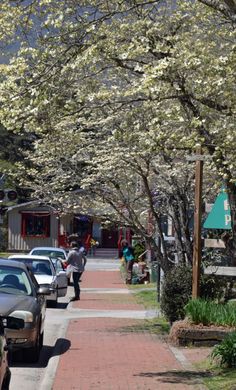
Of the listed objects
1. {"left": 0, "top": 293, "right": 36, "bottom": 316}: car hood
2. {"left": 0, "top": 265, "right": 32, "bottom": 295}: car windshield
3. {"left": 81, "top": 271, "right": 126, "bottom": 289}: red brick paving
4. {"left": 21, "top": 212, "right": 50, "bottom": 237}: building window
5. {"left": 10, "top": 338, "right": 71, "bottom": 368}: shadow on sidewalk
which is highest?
{"left": 21, "top": 212, "right": 50, "bottom": 237}: building window

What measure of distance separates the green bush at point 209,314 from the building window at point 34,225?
4815cm

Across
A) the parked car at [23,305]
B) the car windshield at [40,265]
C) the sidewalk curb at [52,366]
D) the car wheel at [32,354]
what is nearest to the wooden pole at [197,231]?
the sidewalk curb at [52,366]

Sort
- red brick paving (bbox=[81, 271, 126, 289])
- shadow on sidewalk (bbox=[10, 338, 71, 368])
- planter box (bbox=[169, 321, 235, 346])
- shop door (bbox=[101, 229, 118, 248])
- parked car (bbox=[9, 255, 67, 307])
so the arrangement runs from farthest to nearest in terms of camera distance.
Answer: shop door (bbox=[101, 229, 118, 248]) → red brick paving (bbox=[81, 271, 126, 289]) → parked car (bbox=[9, 255, 67, 307]) → planter box (bbox=[169, 321, 235, 346]) → shadow on sidewalk (bbox=[10, 338, 71, 368])

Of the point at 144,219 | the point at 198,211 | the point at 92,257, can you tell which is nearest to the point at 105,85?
the point at 198,211

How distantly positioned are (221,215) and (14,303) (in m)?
3.80

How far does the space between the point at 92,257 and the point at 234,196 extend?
152 ft

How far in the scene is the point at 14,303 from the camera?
13000 mm

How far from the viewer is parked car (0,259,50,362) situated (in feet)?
41.7

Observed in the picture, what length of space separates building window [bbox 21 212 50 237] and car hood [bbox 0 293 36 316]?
48.6 metres

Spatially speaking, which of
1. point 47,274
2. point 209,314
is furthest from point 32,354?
point 47,274

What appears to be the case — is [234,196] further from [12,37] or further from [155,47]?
[12,37]

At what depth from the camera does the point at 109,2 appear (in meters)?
11.2

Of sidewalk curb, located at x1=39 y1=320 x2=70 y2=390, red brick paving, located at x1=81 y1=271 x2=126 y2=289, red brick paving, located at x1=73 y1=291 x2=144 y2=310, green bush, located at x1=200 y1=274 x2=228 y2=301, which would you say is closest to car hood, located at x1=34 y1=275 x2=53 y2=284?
red brick paving, located at x1=73 y1=291 x2=144 y2=310

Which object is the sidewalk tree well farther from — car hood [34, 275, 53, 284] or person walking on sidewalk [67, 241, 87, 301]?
person walking on sidewalk [67, 241, 87, 301]
